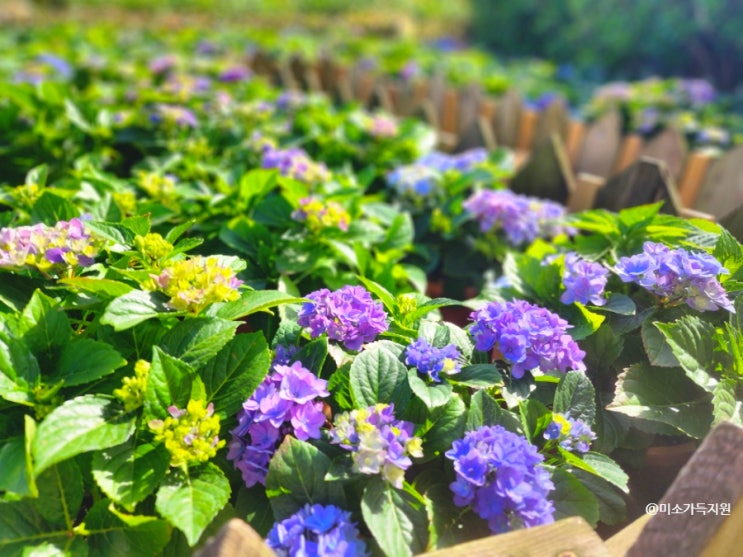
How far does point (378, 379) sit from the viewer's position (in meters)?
1.26

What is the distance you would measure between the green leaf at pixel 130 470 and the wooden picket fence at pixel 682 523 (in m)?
0.51

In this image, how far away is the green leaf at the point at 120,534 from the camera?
43.4 inches

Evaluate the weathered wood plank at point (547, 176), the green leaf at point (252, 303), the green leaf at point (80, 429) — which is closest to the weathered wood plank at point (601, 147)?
the weathered wood plank at point (547, 176)

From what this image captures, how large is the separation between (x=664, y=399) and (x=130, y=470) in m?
1.08

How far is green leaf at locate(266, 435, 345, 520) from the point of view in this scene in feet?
3.75

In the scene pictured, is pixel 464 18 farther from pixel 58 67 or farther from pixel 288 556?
pixel 288 556

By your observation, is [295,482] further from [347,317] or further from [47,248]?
[47,248]

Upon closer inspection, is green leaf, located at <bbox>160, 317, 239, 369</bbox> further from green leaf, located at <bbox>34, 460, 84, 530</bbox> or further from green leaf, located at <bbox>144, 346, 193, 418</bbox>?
green leaf, located at <bbox>34, 460, 84, 530</bbox>

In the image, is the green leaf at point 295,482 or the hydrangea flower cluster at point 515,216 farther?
the hydrangea flower cluster at point 515,216

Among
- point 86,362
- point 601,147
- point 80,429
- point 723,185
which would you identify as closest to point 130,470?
point 80,429

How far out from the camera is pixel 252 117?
2998 millimetres

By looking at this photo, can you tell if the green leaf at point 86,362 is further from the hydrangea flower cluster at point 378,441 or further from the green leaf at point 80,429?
the hydrangea flower cluster at point 378,441

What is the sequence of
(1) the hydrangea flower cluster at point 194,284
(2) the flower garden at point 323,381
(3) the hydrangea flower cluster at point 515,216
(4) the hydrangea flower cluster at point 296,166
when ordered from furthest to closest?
(4) the hydrangea flower cluster at point 296,166 < (3) the hydrangea flower cluster at point 515,216 < (1) the hydrangea flower cluster at point 194,284 < (2) the flower garden at point 323,381

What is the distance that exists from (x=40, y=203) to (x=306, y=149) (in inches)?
60.6
